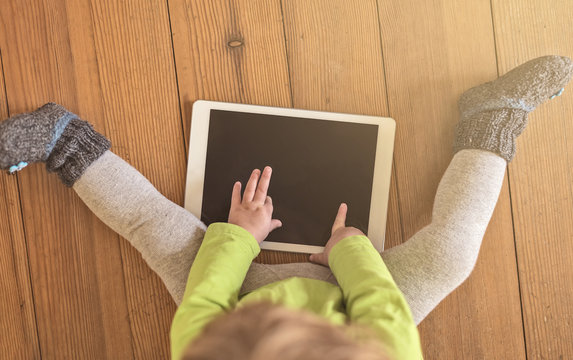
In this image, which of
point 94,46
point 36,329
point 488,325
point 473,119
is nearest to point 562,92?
point 473,119

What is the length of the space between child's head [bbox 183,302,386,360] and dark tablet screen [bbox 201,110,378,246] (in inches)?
8.0

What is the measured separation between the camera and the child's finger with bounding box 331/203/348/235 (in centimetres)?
63

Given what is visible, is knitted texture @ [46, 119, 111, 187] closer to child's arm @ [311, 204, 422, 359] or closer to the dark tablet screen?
the dark tablet screen

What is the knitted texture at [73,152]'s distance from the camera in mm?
587

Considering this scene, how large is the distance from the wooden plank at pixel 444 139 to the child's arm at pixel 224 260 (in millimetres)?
220

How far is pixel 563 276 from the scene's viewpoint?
66 cm

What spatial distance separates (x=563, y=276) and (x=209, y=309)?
542 mm

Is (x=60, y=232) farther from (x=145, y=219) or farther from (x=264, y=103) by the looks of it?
(x=264, y=103)

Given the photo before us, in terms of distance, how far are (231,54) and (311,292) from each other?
369 mm

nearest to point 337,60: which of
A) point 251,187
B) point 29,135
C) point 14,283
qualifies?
point 251,187

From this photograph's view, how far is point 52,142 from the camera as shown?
0.58m

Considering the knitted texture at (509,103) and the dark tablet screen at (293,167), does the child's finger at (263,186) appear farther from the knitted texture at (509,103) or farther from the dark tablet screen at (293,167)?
the knitted texture at (509,103)

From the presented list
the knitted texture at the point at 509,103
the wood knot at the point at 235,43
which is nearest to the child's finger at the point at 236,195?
the wood knot at the point at 235,43

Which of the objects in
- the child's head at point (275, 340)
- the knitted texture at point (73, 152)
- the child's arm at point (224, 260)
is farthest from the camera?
the knitted texture at point (73, 152)
